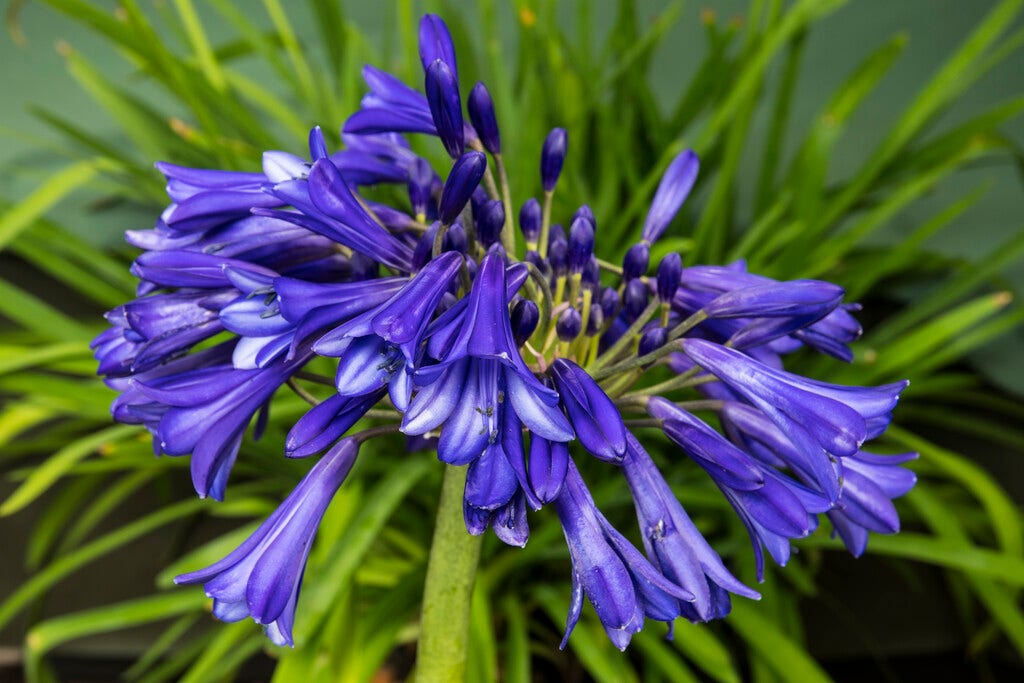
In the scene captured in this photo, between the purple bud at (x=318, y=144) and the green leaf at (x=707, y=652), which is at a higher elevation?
the purple bud at (x=318, y=144)

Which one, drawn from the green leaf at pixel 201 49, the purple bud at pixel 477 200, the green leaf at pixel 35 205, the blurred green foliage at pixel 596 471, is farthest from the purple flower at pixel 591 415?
the green leaf at pixel 201 49

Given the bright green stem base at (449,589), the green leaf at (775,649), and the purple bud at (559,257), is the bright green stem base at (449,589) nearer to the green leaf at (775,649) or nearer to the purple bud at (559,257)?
the purple bud at (559,257)

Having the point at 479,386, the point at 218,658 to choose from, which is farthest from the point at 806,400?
the point at 218,658

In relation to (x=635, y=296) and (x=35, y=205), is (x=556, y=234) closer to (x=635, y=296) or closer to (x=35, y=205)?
(x=635, y=296)

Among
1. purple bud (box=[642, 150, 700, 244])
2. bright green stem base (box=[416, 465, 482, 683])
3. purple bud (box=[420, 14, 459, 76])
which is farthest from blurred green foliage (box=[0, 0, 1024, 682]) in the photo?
purple bud (box=[420, 14, 459, 76])

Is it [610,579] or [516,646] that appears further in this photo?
[516,646]

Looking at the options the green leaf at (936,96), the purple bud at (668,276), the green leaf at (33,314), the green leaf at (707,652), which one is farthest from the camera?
the green leaf at (936,96)
